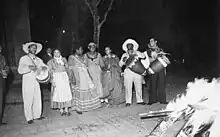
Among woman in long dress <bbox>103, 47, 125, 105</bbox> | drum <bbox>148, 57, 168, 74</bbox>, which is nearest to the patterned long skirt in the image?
woman in long dress <bbox>103, 47, 125, 105</bbox>

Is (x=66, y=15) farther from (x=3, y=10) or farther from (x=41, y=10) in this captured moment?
(x=3, y=10)

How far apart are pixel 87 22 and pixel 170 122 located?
11715 millimetres

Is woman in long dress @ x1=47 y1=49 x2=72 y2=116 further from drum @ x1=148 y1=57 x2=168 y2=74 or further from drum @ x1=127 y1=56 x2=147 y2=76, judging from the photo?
drum @ x1=148 y1=57 x2=168 y2=74

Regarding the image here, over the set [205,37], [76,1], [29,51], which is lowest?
[29,51]

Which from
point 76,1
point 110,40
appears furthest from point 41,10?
point 110,40

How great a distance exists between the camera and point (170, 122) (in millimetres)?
3668

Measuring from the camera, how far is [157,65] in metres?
7.86

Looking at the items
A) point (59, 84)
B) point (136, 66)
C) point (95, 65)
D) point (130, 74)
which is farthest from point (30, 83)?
point (136, 66)

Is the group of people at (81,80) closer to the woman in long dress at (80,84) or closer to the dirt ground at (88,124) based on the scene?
the woman in long dress at (80,84)

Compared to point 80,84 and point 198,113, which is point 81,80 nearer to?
point 80,84

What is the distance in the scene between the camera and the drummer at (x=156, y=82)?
7.91 m

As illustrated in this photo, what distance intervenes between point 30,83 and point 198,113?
458 centimetres

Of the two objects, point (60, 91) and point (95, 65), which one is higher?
point (95, 65)

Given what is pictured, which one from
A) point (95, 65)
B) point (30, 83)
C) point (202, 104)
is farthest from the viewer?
point (95, 65)
